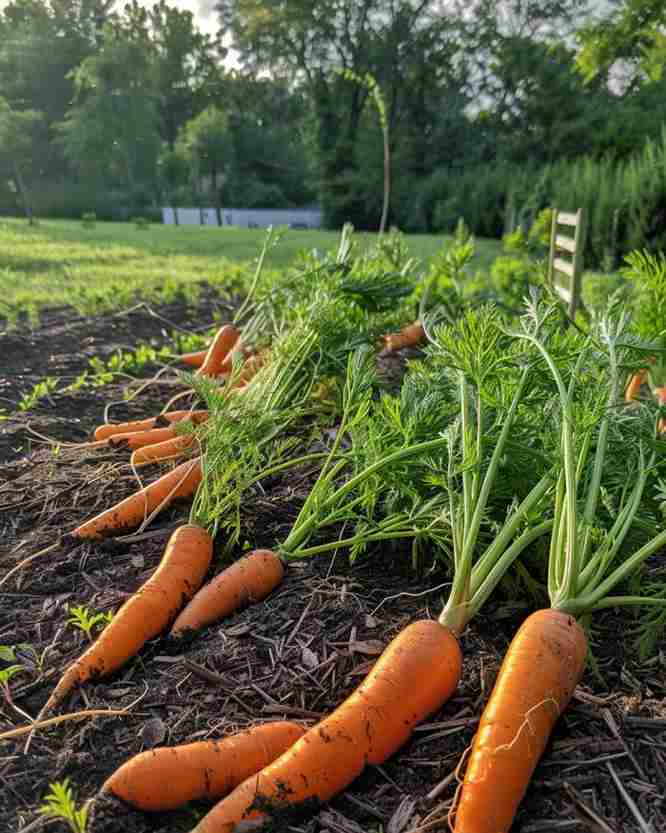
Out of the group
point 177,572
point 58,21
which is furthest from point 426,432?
point 58,21

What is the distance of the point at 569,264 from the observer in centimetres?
634

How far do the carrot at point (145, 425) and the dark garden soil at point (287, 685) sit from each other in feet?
1.62

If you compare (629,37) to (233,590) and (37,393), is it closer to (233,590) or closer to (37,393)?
(37,393)

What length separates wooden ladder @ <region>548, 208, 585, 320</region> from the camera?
18.5 feet

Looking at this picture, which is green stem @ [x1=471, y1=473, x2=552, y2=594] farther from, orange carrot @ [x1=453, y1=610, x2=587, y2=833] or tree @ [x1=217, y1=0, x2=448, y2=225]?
tree @ [x1=217, y1=0, x2=448, y2=225]

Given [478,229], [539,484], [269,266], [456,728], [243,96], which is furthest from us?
[243,96]

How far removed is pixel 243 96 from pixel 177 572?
135ft

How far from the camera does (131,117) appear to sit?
2723 centimetres

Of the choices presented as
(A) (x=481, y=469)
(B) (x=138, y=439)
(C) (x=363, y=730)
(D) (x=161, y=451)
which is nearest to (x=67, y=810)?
(C) (x=363, y=730)

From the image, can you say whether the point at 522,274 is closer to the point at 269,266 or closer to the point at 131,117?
the point at 269,266

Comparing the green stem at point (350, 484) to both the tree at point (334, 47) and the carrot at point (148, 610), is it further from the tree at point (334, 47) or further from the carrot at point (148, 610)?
the tree at point (334, 47)

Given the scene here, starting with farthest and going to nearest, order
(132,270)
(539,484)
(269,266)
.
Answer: (269,266)
(132,270)
(539,484)

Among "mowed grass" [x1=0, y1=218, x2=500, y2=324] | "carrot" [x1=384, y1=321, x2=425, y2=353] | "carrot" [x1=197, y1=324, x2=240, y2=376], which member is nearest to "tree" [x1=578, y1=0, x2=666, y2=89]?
"mowed grass" [x1=0, y1=218, x2=500, y2=324]

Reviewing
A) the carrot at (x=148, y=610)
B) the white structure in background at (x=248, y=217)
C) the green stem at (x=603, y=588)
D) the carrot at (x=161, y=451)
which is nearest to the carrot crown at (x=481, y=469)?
the green stem at (x=603, y=588)
